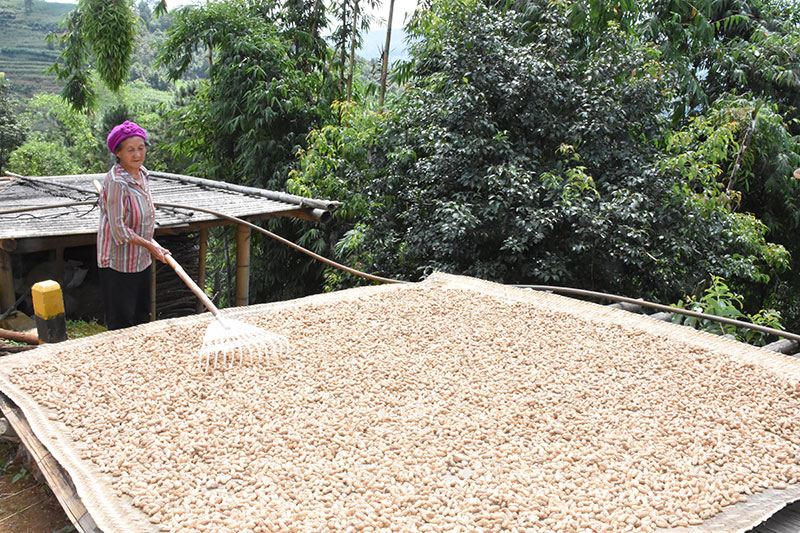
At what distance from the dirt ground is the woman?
0.89m

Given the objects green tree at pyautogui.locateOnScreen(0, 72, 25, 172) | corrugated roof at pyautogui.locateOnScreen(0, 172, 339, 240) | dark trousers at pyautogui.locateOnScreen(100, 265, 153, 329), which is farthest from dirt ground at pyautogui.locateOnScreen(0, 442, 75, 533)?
green tree at pyautogui.locateOnScreen(0, 72, 25, 172)

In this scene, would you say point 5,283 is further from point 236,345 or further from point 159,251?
point 236,345

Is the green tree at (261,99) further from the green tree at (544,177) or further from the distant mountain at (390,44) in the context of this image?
the green tree at (544,177)

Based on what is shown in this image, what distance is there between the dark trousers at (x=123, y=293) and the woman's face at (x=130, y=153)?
50cm

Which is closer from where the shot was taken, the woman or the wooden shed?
the woman

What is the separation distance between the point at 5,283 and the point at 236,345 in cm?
253

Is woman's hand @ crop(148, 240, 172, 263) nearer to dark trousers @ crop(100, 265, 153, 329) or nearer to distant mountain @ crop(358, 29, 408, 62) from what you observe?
dark trousers @ crop(100, 265, 153, 329)

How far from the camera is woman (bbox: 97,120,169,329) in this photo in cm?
260

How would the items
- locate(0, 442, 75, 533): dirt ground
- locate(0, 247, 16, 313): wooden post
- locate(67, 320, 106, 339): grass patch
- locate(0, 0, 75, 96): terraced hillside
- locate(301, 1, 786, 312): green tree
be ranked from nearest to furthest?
locate(0, 442, 75, 533): dirt ground < locate(0, 247, 16, 313): wooden post < locate(301, 1, 786, 312): green tree < locate(67, 320, 106, 339): grass patch < locate(0, 0, 75, 96): terraced hillside

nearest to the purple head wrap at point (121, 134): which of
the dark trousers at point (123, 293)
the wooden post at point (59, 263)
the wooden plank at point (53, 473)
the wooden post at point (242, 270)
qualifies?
the dark trousers at point (123, 293)

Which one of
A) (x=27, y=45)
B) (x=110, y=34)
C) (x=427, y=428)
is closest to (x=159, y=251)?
(x=427, y=428)

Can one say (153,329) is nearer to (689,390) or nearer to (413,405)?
(413,405)

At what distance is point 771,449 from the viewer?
185cm

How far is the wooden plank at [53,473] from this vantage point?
1.42 meters
